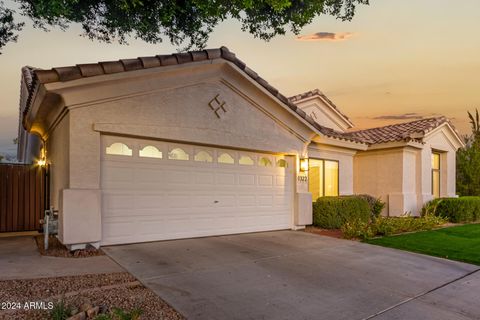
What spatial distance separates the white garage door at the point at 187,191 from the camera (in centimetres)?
791

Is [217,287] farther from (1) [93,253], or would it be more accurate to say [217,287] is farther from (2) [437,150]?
(2) [437,150]

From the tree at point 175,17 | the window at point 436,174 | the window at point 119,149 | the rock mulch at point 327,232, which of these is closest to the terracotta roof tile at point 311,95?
the window at point 436,174

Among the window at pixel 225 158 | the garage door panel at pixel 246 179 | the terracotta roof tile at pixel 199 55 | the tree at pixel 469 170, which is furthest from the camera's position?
the tree at pixel 469 170

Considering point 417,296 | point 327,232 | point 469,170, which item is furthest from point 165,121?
point 469,170

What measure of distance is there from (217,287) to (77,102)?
490 centimetres

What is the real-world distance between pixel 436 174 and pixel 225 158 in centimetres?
1323

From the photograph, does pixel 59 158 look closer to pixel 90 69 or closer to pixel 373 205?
Answer: pixel 90 69

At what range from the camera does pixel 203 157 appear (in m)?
9.38

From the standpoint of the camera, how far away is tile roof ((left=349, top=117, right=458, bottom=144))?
15269 millimetres

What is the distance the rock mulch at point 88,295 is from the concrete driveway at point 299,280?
23 centimetres

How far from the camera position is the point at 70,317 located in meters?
3.68

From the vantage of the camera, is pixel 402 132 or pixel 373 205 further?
pixel 402 132

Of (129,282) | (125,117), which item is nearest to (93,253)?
(129,282)

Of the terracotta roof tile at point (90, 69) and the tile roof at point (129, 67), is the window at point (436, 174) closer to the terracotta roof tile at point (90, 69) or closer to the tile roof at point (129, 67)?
the tile roof at point (129, 67)
